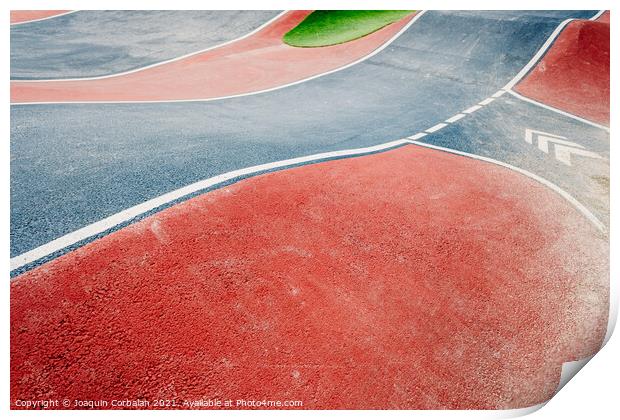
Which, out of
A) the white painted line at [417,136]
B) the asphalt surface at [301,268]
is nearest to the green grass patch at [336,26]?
the white painted line at [417,136]

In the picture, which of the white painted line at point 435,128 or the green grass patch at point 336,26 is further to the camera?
the green grass patch at point 336,26

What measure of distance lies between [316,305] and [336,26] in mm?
15845

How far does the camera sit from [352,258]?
5305 mm

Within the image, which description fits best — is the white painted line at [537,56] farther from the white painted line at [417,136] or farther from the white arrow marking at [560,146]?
the white painted line at [417,136]

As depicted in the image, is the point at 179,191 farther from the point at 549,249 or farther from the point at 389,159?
the point at 549,249

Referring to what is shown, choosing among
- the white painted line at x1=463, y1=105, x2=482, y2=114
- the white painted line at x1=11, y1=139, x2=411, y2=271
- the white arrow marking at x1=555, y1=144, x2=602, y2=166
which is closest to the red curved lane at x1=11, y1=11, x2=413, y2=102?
the white painted line at x1=463, y1=105, x2=482, y2=114

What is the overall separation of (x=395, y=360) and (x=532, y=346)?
5.44 ft

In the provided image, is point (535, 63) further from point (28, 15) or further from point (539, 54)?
point (28, 15)

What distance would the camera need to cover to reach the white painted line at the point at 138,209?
15.8ft

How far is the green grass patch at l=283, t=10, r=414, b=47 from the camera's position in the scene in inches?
658

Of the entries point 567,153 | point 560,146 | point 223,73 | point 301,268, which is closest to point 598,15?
point 560,146

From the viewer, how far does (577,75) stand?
12.5 metres

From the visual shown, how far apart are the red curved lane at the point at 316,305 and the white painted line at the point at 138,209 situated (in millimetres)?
250

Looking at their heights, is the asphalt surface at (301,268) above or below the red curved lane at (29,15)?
below
